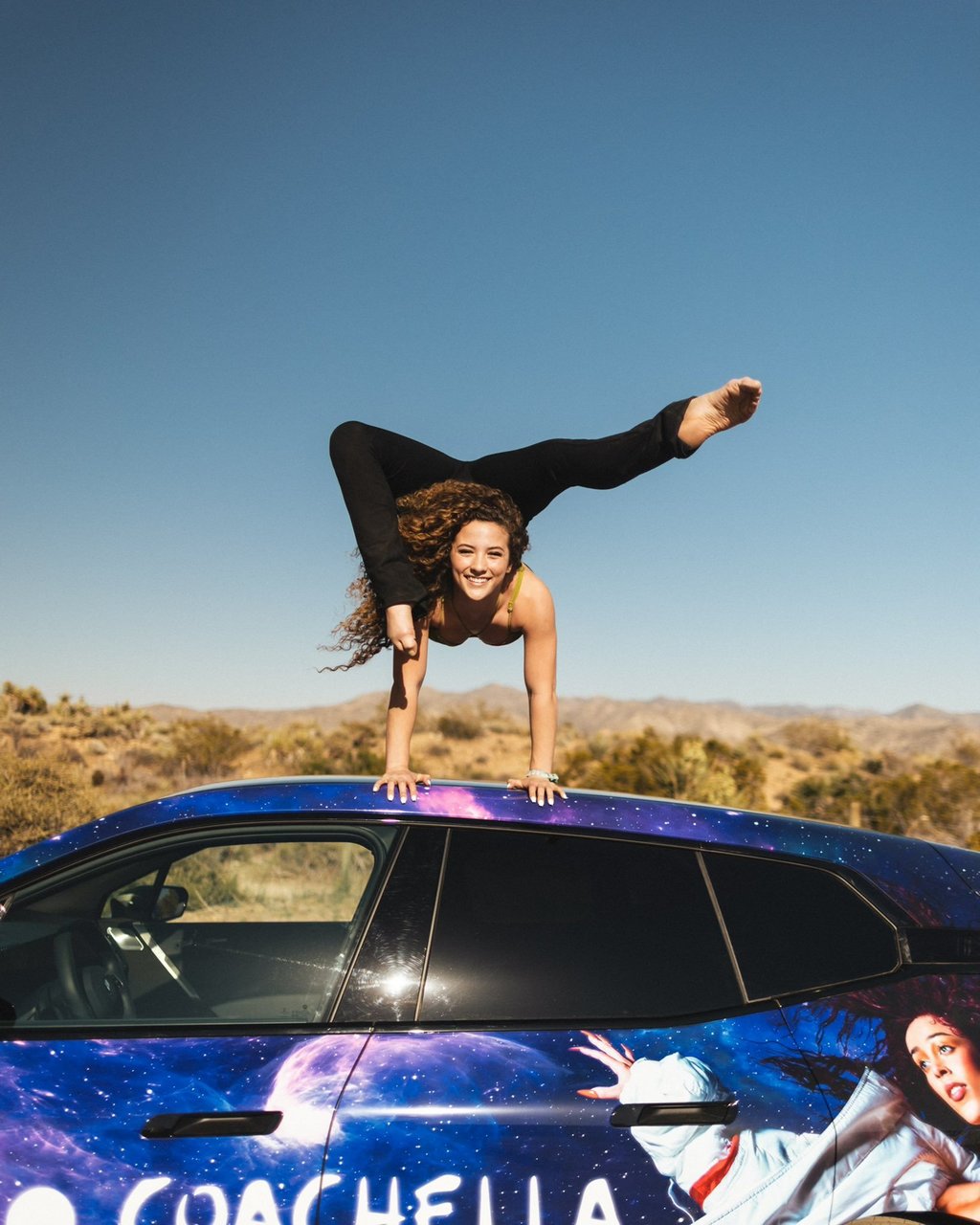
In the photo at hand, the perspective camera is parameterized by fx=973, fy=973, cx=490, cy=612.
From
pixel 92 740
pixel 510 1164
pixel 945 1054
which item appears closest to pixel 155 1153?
pixel 510 1164

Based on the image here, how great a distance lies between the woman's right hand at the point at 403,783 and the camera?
2572mm

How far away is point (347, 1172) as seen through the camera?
206 cm

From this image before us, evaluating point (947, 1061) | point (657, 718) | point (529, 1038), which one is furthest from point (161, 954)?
point (657, 718)

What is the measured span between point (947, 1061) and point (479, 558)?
2192mm

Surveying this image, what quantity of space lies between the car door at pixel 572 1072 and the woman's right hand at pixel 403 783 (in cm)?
23

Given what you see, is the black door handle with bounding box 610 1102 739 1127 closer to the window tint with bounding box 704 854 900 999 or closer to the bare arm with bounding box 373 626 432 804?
the window tint with bounding box 704 854 900 999

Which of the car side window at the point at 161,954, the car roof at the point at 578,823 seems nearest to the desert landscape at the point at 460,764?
the car side window at the point at 161,954

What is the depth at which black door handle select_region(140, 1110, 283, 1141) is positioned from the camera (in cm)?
209

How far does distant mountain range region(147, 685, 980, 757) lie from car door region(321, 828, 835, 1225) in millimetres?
18500

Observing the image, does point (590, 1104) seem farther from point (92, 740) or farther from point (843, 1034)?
point (92, 740)

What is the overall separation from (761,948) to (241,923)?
204 centimetres

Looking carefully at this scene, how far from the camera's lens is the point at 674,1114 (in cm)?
212

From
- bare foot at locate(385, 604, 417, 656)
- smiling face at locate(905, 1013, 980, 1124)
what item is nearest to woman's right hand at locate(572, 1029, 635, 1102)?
smiling face at locate(905, 1013, 980, 1124)

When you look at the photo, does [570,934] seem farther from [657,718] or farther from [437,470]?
[657,718]
